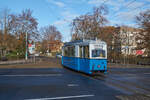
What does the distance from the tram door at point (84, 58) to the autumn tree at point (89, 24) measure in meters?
25.0

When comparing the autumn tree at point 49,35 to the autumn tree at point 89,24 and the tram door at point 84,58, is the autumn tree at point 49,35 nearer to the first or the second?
the autumn tree at point 89,24

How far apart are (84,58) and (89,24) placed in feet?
93.5

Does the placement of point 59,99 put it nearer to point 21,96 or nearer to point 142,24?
point 21,96

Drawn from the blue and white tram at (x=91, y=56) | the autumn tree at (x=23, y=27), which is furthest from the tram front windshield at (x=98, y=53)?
the autumn tree at (x=23, y=27)

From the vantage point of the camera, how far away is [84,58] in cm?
1488

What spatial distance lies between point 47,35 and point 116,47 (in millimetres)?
45558

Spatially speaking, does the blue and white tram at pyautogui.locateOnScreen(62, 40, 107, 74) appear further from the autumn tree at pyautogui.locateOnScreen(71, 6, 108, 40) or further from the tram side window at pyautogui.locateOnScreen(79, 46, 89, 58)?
the autumn tree at pyautogui.locateOnScreen(71, 6, 108, 40)

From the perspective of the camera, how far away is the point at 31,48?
2967 cm

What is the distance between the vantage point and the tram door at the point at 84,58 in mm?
14484

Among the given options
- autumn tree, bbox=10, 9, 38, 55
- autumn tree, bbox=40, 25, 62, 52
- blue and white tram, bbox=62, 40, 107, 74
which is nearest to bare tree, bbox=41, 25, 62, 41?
autumn tree, bbox=40, 25, 62, 52

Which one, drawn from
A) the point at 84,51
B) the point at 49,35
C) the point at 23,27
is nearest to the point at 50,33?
the point at 49,35

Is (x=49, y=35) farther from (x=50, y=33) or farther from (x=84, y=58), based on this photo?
(x=84, y=58)

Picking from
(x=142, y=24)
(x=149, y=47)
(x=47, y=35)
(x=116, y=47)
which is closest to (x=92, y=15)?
(x=116, y=47)

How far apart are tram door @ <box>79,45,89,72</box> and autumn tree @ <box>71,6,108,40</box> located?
81.9 ft
